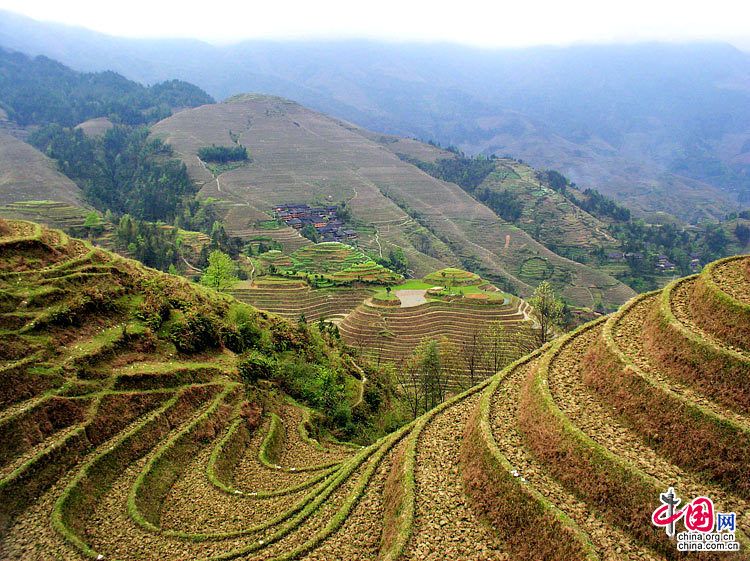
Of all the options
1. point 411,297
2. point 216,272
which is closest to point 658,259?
point 411,297

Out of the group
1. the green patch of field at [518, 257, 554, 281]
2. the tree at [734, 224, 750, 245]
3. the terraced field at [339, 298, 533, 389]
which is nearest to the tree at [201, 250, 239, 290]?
the terraced field at [339, 298, 533, 389]

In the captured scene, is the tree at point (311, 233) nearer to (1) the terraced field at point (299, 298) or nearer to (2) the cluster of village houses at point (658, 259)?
(1) the terraced field at point (299, 298)

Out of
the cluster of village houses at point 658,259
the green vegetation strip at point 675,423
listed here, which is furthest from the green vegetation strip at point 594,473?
the cluster of village houses at point 658,259

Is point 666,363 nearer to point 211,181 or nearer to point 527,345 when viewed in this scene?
point 527,345

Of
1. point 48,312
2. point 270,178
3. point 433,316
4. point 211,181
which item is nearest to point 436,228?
point 270,178

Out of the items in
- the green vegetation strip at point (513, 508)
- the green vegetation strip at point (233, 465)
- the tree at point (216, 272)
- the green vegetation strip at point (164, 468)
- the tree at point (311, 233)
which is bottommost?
the tree at point (311, 233)

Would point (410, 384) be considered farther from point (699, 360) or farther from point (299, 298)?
point (699, 360)

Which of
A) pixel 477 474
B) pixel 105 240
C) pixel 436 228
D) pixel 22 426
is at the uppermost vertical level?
pixel 477 474
